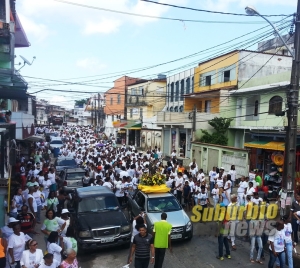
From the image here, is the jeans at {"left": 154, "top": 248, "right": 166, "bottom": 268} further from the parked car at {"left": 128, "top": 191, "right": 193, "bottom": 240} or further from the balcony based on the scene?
the balcony

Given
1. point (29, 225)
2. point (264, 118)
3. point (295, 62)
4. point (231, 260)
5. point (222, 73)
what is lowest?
point (231, 260)

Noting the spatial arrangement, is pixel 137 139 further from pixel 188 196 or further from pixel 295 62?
pixel 295 62

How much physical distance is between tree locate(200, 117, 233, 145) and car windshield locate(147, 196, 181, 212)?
537 inches

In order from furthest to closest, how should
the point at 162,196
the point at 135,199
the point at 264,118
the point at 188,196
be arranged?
the point at 264,118
the point at 188,196
the point at 135,199
the point at 162,196

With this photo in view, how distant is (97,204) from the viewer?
32.4 feet

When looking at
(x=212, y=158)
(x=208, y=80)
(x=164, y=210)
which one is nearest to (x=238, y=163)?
(x=212, y=158)

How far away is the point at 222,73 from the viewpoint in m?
25.3

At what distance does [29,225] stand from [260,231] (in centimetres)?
621

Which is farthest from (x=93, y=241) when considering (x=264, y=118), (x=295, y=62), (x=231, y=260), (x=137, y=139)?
(x=137, y=139)

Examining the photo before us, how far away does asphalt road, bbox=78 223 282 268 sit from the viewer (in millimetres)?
8203

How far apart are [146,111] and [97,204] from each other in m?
31.5

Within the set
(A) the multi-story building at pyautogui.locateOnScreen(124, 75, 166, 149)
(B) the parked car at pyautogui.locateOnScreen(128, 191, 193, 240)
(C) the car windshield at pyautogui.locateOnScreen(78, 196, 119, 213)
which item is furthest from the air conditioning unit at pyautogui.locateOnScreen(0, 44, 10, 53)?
(A) the multi-story building at pyautogui.locateOnScreen(124, 75, 166, 149)

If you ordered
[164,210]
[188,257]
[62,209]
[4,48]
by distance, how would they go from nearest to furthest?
[188,257] → [62,209] → [164,210] → [4,48]

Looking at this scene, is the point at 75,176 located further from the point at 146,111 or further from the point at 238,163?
the point at 146,111
